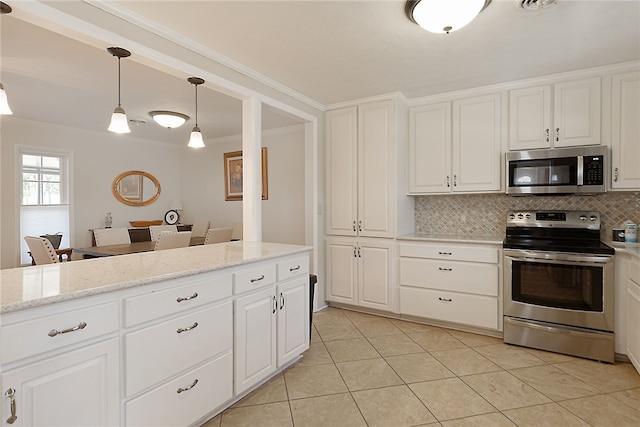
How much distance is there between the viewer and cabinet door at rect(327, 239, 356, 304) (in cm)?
372

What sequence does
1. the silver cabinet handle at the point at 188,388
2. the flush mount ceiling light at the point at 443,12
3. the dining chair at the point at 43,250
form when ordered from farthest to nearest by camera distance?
the dining chair at the point at 43,250 < the flush mount ceiling light at the point at 443,12 < the silver cabinet handle at the point at 188,388

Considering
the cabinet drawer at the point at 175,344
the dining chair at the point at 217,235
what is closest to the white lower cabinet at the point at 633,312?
the cabinet drawer at the point at 175,344

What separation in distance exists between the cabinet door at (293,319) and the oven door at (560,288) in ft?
5.86

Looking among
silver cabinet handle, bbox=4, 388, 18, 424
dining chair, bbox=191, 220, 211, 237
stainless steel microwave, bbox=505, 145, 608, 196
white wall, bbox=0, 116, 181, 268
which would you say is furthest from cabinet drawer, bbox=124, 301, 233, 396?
white wall, bbox=0, 116, 181, 268

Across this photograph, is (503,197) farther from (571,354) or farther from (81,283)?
(81,283)

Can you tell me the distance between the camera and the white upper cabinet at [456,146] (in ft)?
10.7

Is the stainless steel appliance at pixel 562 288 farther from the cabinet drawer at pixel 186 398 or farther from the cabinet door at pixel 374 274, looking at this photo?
the cabinet drawer at pixel 186 398

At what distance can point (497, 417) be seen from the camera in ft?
6.21

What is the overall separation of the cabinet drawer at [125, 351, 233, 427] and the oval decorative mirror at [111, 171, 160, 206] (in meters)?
4.87

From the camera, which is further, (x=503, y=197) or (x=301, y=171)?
(x=301, y=171)

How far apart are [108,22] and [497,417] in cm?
317

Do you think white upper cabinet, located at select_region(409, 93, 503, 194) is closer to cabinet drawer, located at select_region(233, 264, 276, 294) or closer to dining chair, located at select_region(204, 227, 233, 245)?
cabinet drawer, located at select_region(233, 264, 276, 294)

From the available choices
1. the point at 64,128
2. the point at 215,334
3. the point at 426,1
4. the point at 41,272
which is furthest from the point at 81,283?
the point at 64,128

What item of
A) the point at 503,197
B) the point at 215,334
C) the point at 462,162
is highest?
the point at 462,162
